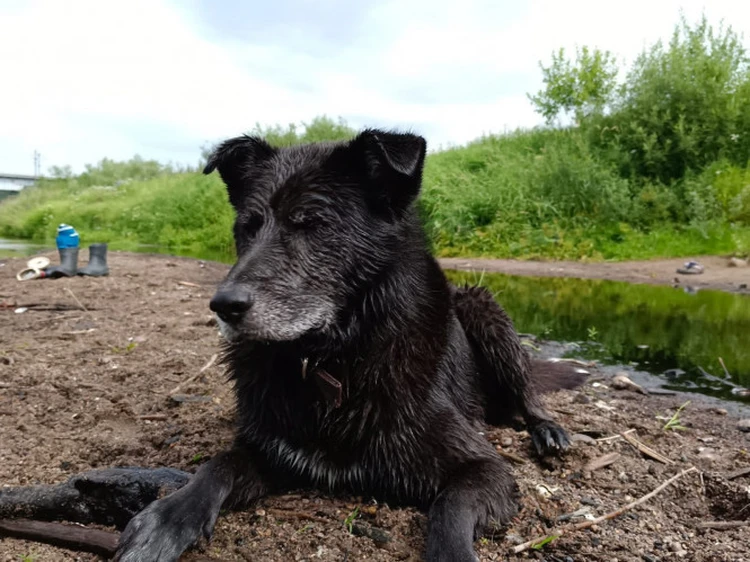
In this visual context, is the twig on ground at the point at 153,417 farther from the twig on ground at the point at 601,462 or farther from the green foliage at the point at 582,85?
the green foliage at the point at 582,85

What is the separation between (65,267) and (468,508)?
800cm

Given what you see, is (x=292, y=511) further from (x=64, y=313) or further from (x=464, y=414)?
(x=64, y=313)

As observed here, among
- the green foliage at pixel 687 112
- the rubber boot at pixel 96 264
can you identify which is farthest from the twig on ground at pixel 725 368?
the green foliage at pixel 687 112

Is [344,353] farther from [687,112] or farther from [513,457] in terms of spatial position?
[687,112]

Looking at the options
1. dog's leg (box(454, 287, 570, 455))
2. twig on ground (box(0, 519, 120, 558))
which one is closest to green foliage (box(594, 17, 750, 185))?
dog's leg (box(454, 287, 570, 455))

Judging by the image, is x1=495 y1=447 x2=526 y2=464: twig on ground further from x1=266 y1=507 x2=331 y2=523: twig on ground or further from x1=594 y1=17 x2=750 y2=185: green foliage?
x1=594 y1=17 x2=750 y2=185: green foliage

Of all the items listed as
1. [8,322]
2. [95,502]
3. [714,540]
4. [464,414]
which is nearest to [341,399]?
[464,414]

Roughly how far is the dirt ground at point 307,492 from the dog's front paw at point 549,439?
5 centimetres

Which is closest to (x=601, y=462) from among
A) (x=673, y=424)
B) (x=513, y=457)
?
(x=513, y=457)

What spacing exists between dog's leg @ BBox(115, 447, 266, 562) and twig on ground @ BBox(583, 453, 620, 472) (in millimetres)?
1557

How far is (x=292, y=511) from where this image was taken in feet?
7.72

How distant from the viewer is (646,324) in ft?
23.7

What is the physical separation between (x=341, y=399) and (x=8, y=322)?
471 centimetres

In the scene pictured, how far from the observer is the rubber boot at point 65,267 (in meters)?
8.54
